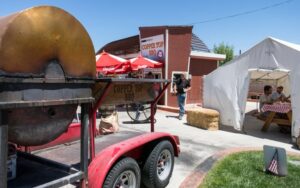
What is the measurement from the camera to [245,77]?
1015 cm

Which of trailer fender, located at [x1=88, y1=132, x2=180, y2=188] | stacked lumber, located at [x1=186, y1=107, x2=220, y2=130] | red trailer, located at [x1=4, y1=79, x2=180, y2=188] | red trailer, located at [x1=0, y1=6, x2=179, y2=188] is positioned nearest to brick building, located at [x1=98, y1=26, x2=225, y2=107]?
stacked lumber, located at [x1=186, y1=107, x2=220, y2=130]

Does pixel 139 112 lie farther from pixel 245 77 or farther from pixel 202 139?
pixel 245 77

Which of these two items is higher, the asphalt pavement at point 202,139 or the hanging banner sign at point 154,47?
the hanging banner sign at point 154,47

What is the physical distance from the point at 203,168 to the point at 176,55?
11.6m

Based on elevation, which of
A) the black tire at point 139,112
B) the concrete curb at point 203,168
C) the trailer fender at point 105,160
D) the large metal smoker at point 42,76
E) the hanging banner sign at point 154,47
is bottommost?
the concrete curb at point 203,168

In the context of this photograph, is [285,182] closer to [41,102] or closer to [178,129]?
[41,102]

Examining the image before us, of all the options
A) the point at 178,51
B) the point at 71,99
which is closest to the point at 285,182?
the point at 71,99

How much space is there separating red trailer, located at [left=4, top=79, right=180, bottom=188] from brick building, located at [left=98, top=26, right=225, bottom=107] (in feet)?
38.8

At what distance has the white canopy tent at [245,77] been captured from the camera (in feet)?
29.4

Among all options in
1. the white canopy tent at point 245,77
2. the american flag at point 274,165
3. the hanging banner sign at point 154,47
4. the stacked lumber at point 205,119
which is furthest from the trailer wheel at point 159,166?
the hanging banner sign at point 154,47

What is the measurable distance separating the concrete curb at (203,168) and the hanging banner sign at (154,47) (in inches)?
397

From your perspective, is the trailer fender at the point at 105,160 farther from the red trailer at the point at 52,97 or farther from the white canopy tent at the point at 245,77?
the white canopy tent at the point at 245,77

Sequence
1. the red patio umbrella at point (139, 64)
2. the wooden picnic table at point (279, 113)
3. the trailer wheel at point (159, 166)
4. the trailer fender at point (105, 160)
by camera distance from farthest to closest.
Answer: the red patio umbrella at point (139, 64), the wooden picnic table at point (279, 113), the trailer wheel at point (159, 166), the trailer fender at point (105, 160)

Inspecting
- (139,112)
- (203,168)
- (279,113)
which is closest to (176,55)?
(139,112)
